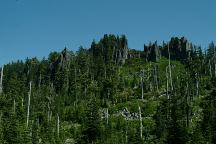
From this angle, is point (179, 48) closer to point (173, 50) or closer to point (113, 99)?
point (173, 50)

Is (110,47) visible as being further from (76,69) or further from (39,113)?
(39,113)

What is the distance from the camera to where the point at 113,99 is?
10544 cm

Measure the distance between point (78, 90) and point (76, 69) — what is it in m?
24.5

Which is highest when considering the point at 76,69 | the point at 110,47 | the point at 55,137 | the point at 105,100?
the point at 110,47

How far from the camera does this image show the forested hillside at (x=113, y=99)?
5806 cm

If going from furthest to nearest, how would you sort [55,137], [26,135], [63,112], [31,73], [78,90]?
[31,73] → [78,90] → [63,112] → [55,137] → [26,135]

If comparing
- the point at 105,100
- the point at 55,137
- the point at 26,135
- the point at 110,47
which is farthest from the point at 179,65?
the point at 26,135

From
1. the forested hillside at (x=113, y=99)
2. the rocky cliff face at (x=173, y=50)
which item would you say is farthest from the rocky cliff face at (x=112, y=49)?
the rocky cliff face at (x=173, y=50)

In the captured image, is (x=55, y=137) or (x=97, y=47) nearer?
(x=55, y=137)

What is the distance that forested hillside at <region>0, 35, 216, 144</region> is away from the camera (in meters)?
58.1

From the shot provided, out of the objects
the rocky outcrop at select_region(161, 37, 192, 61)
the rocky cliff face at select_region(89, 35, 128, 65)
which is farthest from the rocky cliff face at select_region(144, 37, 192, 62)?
the rocky cliff face at select_region(89, 35, 128, 65)

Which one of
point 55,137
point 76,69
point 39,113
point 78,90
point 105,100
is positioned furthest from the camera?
point 76,69

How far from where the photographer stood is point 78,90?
114m

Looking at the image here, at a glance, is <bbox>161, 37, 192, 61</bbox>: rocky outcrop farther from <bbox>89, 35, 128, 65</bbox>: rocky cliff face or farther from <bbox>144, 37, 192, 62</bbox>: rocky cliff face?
<bbox>89, 35, 128, 65</bbox>: rocky cliff face
